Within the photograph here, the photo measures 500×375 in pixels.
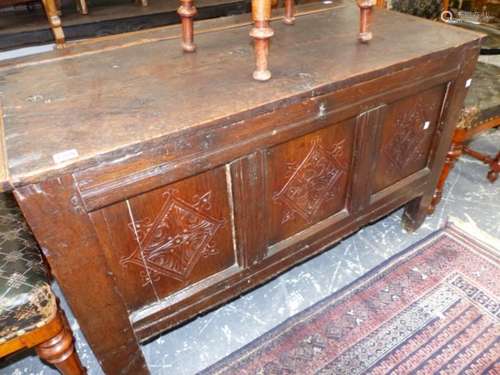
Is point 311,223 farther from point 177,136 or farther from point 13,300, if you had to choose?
point 13,300

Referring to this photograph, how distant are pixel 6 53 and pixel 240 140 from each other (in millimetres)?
1685

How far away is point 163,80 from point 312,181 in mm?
530

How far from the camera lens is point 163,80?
1017mm

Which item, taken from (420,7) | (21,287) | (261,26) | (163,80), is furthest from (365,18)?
(420,7)

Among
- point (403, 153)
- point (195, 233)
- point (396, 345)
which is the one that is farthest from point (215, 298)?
point (403, 153)

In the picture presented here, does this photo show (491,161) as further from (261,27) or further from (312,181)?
(261,27)

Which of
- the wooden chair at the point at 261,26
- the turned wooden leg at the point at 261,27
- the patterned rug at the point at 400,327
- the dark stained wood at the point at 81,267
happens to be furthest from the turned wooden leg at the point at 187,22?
the patterned rug at the point at 400,327

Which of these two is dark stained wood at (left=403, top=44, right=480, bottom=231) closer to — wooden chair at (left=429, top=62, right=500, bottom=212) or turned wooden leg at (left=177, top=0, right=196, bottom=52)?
wooden chair at (left=429, top=62, right=500, bottom=212)

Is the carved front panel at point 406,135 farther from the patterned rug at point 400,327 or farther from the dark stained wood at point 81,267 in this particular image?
the dark stained wood at point 81,267

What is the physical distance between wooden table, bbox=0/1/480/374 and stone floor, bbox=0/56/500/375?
0.70 feet

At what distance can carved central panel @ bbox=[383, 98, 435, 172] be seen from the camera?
50.6 inches

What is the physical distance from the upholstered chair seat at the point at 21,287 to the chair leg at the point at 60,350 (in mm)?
65

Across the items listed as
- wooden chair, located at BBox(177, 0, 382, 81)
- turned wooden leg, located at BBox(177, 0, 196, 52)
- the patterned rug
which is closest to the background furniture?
wooden chair, located at BBox(177, 0, 382, 81)

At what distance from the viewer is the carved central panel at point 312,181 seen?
1.12 metres
